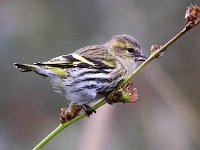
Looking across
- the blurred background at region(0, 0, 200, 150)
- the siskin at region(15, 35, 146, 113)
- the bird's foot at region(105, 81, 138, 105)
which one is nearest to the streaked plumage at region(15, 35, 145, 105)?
the siskin at region(15, 35, 146, 113)

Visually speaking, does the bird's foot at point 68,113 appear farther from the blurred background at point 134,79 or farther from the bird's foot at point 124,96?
the blurred background at point 134,79

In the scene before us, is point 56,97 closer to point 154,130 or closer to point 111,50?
point 154,130

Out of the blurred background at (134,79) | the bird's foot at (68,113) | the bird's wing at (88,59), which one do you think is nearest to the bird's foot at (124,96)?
the bird's foot at (68,113)

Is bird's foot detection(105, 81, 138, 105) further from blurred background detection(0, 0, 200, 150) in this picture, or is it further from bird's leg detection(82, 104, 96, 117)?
blurred background detection(0, 0, 200, 150)

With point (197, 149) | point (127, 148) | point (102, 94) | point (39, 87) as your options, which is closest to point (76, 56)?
point (102, 94)


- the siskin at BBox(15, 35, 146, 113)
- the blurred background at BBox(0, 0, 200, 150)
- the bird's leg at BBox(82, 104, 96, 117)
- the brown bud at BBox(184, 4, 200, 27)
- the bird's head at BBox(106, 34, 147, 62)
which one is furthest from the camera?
the blurred background at BBox(0, 0, 200, 150)

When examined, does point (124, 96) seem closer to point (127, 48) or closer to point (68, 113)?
point (68, 113)
